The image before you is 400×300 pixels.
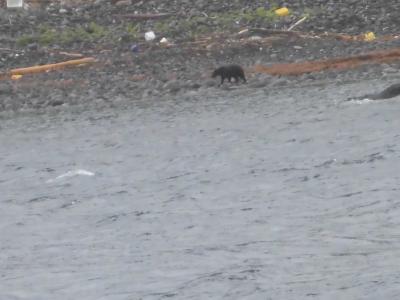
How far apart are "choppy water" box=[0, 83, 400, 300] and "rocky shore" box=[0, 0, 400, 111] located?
249 cm

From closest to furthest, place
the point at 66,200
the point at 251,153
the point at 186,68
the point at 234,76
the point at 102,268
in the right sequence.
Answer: the point at 102,268
the point at 66,200
the point at 251,153
the point at 234,76
the point at 186,68

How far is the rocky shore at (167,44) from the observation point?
2048 centimetres

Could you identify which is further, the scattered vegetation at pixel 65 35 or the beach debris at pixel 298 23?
the scattered vegetation at pixel 65 35

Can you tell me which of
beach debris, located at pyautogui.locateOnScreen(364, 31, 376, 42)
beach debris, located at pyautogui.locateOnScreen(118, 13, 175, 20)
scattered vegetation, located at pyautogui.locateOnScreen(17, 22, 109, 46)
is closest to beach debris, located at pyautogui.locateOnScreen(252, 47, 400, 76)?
beach debris, located at pyautogui.locateOnScreen(364, 31, 376, 42)

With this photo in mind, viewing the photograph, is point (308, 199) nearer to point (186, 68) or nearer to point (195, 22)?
point (186, 68)

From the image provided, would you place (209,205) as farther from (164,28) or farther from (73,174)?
(164,28)

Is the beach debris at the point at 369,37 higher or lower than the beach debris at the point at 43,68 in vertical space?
higher

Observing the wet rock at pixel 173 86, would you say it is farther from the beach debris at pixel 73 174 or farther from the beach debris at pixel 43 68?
the beach debris at pixel 73 174

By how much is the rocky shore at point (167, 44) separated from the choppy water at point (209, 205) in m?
2.49

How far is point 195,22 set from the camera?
25.2 metres

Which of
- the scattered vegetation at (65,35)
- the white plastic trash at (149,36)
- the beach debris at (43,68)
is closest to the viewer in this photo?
the beach debris at (43,68)

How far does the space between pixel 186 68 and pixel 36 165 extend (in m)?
7.72

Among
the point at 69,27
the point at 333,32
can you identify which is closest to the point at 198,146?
the point at 333,32

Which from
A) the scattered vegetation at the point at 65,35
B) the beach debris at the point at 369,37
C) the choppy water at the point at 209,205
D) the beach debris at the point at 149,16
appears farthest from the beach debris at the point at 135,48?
the choppy water at the point at 209,205
